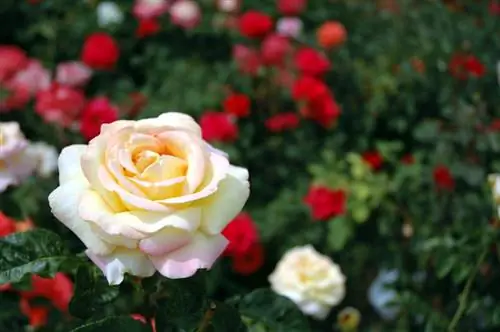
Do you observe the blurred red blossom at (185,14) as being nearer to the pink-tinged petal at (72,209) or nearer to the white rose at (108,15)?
the white rose at (108,15)

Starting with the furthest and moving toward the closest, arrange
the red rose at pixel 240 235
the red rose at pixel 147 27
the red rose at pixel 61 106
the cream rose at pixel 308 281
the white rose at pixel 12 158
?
1. the red rose at pixel 147 27
2. the red rose at pixel 61 106
3. the red rose at pixel 240 235
4. the cream rose at pixel 308 281
5. the white rose at pixel 12 158

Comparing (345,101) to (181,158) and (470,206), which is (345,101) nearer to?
(470,206)

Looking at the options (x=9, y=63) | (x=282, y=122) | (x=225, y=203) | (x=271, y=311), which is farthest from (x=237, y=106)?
(x=225, y=203)

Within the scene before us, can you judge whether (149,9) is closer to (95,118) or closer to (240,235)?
(95,118)

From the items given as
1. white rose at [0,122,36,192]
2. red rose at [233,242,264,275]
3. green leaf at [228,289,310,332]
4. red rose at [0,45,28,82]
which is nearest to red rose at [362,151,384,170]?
red rose at [233,242,264,275]

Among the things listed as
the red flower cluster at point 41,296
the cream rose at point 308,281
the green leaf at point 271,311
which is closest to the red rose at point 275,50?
the cream rose at point 308,281

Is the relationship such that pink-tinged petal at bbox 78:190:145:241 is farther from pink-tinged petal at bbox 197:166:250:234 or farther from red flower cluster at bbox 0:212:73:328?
red flower cluster at bbox 0:212:73:328

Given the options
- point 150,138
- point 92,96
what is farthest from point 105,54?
point 150,138
